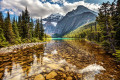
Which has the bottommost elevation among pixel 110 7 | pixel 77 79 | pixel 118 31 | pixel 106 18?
pixel 77 79

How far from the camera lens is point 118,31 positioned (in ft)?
40.3

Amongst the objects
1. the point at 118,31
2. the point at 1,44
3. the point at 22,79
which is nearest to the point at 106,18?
the point at 118,31

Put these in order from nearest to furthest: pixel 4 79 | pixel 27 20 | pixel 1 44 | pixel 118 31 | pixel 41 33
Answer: pixel 4 79 → pixel 118 31 → pixel 1 44 → pixel 27 20 → pixel 41 33

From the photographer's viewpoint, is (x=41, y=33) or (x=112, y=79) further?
(x=41, y=33)

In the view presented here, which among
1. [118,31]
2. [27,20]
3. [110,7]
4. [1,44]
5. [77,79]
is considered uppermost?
[27,20]

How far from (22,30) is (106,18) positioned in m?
37.1

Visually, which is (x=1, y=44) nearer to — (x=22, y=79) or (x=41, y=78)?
(x=22, y=79)

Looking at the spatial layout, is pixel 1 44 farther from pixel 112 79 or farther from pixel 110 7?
pixel 110 7

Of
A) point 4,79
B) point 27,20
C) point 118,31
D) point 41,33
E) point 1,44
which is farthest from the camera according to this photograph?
point 41,33

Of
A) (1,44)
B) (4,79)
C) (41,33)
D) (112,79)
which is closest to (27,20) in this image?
(41,33)

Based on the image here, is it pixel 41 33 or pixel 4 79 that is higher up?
pixel 41 33

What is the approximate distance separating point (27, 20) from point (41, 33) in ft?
45.6

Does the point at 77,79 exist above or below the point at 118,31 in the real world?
below

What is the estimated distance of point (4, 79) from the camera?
182 inches
